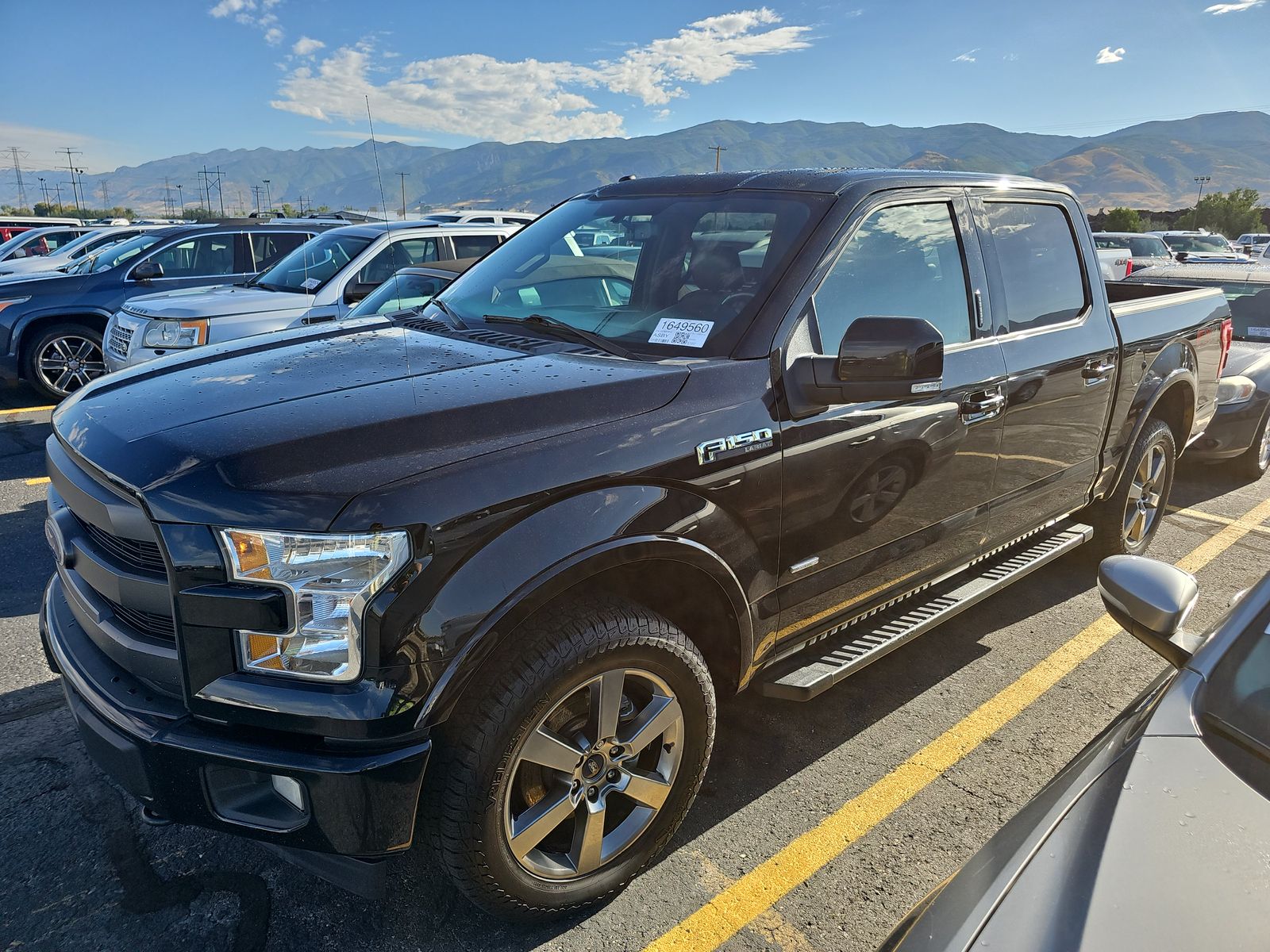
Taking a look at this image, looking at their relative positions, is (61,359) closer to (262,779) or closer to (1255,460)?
(262,779)

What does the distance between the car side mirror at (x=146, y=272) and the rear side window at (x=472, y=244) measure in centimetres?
339

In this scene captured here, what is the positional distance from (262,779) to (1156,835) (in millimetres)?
1707

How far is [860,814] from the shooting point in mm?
2607

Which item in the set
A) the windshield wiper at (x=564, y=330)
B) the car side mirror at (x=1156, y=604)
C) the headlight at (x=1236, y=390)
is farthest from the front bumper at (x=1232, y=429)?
the windshield wiper at (x=564, y=330)

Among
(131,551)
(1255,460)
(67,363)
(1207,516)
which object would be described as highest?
(131,551)

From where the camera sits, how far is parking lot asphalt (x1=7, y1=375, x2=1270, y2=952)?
2117mm

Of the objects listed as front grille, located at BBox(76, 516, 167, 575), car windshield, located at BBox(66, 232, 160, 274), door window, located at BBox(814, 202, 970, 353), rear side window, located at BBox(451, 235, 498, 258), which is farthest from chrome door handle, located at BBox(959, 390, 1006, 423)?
car windshield, located at BBox(66, 232, 160, 274)

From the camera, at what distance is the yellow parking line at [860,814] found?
2.17m

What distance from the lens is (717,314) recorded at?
253cm

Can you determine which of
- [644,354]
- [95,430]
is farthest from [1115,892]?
[95,430]

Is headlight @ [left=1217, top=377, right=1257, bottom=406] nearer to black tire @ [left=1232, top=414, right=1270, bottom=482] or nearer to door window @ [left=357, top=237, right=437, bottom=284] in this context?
black tire @ [left=1232, top=414, right=1270, bottom=482]

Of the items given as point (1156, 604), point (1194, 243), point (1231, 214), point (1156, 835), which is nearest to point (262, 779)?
point (1156, 835)

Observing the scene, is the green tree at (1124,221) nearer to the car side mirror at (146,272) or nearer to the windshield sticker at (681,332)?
the car side mirror at (146,272)

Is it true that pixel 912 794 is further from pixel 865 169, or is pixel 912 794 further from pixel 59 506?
pixel 59 506
